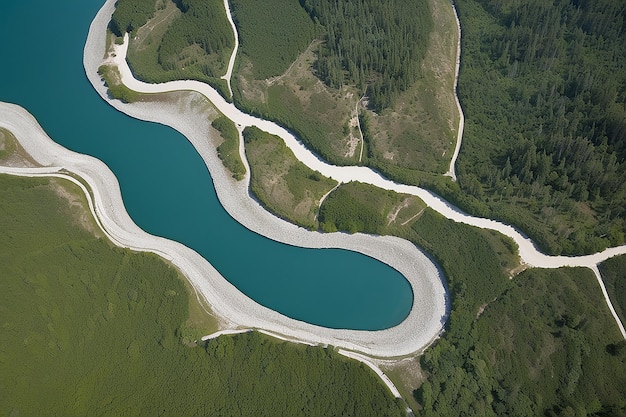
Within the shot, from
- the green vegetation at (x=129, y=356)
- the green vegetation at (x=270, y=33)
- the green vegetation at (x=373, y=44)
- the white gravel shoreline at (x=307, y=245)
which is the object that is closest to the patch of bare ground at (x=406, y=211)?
the white gravel shoreline at (x=307, y=245)

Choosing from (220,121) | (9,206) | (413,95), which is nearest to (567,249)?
(413,95)

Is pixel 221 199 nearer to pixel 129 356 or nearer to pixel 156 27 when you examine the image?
pixel 129 356

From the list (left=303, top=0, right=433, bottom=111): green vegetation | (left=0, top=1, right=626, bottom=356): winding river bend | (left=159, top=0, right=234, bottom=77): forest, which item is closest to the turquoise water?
(left=0, top=1, right=626, bottom=356): winding river bend

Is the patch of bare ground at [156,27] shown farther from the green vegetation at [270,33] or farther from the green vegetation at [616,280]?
the green vegetation at [616,280]

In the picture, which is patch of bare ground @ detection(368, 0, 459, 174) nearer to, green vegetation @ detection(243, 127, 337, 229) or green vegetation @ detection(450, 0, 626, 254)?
green vegetation @ detection(450, 0, 626, 254)

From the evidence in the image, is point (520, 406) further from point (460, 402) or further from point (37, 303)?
point (37, 303)

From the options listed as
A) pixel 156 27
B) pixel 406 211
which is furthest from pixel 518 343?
pixel 156 27
